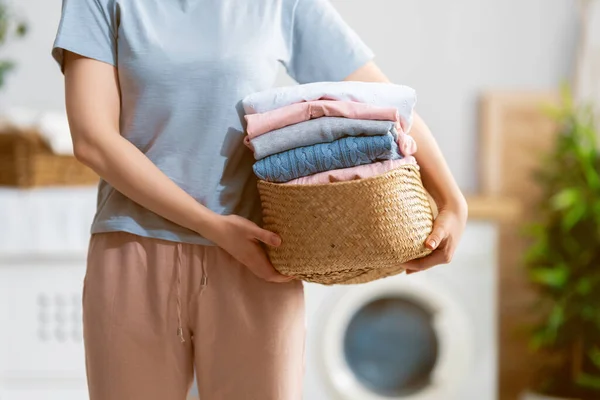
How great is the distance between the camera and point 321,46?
3.80 feet

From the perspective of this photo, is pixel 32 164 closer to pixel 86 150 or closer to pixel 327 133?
pixel 86 150

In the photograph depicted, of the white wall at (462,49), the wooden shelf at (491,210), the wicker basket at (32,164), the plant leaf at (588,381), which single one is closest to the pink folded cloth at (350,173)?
the wicker basket at (32,164)

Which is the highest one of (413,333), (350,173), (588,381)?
(350,173)

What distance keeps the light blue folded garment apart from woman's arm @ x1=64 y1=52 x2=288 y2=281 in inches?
4.0

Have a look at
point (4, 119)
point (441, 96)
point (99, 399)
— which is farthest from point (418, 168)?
point (441, 96)

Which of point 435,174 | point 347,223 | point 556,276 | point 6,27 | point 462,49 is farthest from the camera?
point 462,49

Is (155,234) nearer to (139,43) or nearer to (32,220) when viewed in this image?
(139,43)

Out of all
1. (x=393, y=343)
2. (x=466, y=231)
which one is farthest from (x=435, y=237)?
(x=393, y=343)

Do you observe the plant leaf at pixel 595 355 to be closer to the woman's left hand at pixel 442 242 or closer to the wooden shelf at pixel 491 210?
the wooden shelf at pixel 491 210

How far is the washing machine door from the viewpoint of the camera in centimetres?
251

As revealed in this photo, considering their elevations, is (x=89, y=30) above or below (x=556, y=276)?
above

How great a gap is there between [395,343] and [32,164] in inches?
49.5

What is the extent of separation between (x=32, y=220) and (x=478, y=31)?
1767 mm

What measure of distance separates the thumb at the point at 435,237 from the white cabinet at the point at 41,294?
4.89 feet
